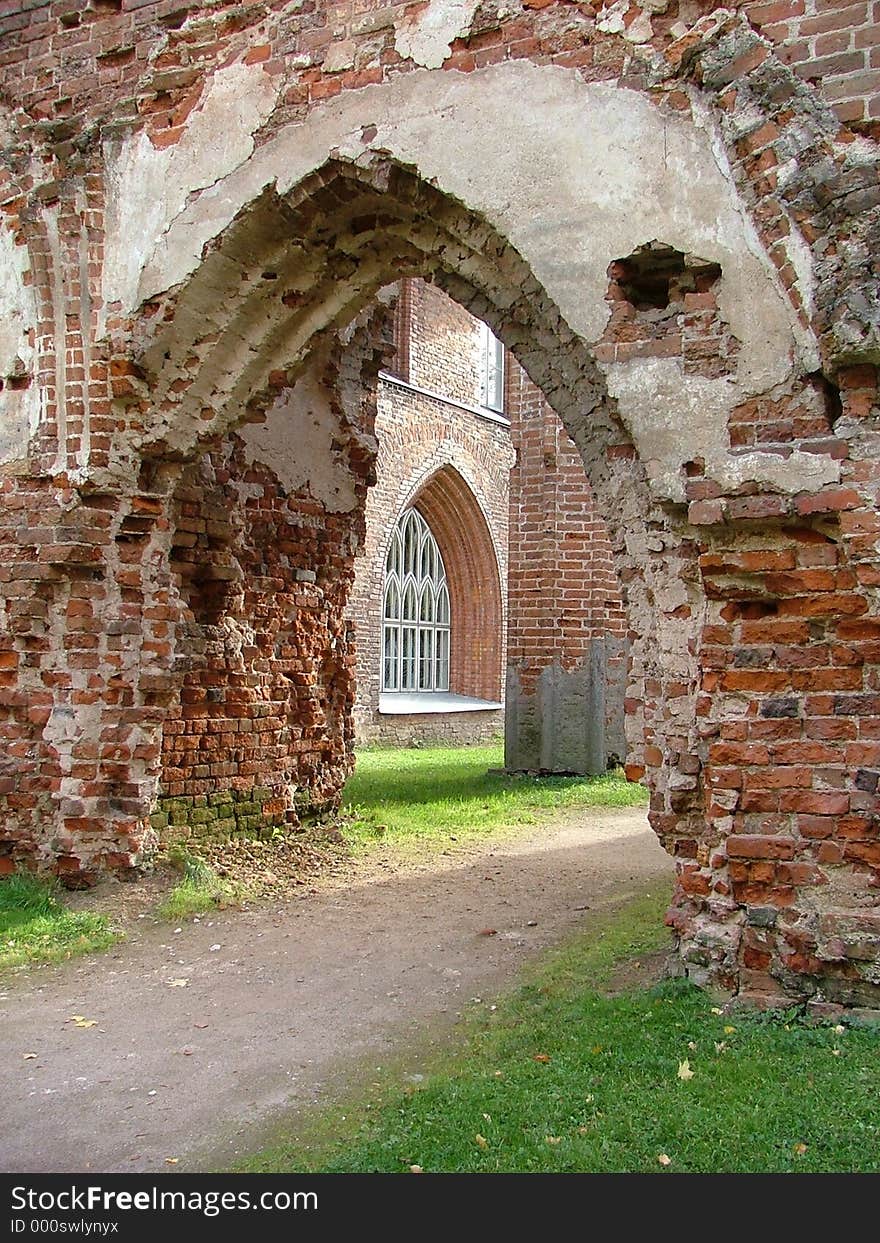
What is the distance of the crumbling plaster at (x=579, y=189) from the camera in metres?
4.47

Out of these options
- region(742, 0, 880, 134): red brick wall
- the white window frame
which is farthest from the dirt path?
the white window frame

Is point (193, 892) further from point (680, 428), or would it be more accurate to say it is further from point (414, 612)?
point (414, 612)

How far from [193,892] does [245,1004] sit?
1.63 m

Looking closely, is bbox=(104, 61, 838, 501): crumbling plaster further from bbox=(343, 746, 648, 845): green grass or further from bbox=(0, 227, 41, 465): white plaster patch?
bbox=(343, 746, 648, 845): green grass

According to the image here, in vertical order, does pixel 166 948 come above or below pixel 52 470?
below

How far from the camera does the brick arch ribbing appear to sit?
19.1 m

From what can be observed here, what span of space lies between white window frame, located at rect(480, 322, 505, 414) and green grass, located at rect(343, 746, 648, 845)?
7.86 meters

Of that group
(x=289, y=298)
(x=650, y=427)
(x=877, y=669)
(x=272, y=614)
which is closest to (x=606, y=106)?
(x=650, y=427)

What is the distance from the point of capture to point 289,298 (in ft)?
20.9

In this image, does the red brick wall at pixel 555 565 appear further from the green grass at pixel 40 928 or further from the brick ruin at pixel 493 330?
the green grass at pixel 40 928

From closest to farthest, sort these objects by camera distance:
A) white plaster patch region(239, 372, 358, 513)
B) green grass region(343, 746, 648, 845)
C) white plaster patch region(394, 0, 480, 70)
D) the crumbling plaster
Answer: the crumbling plaster → white plaster patch region(394, 0, 480, 70) → white plaster patch region(239, 372, 358, 513) → green grass region(343, 746, 648, 845)

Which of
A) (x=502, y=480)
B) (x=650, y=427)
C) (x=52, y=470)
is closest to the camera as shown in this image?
(x=650, y=427)
